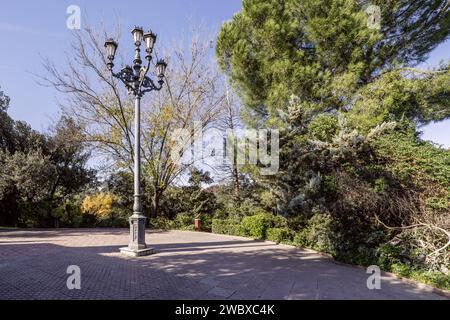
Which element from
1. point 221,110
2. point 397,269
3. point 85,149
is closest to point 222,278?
point 397,269

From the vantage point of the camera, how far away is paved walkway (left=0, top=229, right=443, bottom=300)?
4.48 meters

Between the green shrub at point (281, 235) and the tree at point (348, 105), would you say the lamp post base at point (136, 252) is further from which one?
the green shrub at point (281, 235)

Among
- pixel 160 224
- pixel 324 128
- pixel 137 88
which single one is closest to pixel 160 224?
pixel 160 224

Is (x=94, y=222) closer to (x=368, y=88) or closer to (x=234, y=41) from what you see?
(x=234, y=41)

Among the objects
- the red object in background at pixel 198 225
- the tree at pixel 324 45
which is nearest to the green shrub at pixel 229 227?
the red object in background at pixel 198 225

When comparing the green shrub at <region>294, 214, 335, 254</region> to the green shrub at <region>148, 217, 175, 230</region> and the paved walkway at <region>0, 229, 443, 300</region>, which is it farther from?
the green shrub at <region>148, 217, 175, 230</region>

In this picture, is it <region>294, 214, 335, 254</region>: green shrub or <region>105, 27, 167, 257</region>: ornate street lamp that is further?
<region>294, 214, 335, 254</region>: green shrub

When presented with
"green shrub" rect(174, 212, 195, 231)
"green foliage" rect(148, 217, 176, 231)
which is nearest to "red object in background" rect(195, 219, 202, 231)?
"green shrub" rect(174, 212, 195, 231)

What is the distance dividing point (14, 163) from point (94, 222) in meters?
5.30

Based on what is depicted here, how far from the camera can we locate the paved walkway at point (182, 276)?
4484 mm

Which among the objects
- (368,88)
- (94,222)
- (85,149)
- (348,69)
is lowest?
(94,222)

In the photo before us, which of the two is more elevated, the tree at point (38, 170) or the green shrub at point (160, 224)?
the tree at point (38, 170)

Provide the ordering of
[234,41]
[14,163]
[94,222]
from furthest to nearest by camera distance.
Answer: [94,222], [14,163], [234,41]

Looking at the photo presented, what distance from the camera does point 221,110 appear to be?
16375 mm
